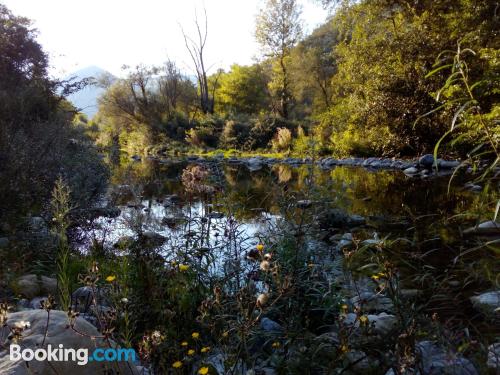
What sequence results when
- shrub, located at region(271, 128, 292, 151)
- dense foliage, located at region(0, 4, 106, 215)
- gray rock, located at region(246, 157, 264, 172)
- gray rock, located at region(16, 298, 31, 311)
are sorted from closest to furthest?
gray rock, located at region(16, 298, 31, 311) → dense foliage, located at region(0, 4, 106, 215) → gray rock, located at region(246, 157, 264, 172) → shrub, located at region(271, 128, 292, 151)

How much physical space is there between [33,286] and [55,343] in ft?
5.33

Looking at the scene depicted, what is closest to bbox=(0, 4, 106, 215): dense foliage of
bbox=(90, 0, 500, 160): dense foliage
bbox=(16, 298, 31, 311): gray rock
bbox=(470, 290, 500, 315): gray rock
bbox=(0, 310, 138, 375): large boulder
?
bbox=(16, 298, 31, 311): gray rock

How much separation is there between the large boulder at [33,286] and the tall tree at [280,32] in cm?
2259

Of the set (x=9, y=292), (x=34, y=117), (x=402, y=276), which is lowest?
(x=402, y=276)

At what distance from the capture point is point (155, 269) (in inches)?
103

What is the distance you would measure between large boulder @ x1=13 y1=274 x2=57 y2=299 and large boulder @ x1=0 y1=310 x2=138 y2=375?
4.37ft

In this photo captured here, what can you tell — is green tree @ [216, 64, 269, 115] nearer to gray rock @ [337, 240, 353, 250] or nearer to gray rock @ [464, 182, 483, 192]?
gray rock @ [464, 182, 483, 192]

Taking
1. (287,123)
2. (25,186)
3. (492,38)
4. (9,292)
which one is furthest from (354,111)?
(9,292)

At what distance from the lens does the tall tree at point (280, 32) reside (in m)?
23.0

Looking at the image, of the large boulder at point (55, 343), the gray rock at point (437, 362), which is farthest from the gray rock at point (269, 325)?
the large boulder at point (55, 343)

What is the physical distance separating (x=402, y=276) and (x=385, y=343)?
1.79 metres

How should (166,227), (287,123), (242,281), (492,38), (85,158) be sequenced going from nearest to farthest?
(242,281) < (166,227) < (85,158) < (492,38) < (287,123)

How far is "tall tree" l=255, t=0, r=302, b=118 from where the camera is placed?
23047 mm

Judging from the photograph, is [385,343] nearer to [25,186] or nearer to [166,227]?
[166,227]
